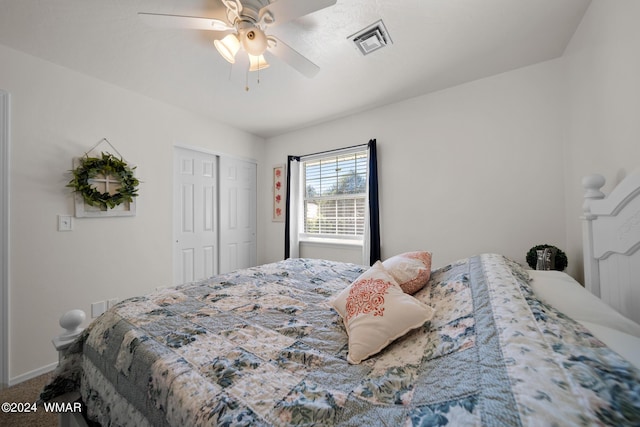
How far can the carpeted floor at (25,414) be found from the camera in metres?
1.44

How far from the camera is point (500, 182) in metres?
2.26

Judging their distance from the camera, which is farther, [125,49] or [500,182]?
[500,182]

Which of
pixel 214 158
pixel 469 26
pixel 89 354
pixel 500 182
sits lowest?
pixel 89 354

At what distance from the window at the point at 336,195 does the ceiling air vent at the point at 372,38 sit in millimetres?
1377

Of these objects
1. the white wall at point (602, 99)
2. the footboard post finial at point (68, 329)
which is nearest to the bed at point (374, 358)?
the footboard post finial at point (68, 329)

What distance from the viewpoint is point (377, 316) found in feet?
2.94

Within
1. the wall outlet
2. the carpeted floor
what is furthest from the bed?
the wall outlet

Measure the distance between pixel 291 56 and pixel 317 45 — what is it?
34 cm

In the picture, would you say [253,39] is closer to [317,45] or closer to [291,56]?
[291,56]

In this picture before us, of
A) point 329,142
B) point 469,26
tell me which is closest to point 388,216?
point 329,142

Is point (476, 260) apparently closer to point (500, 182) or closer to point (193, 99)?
point (500, 182)

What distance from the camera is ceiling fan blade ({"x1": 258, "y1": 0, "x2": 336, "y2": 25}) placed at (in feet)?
4.07

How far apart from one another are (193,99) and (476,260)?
3122 mm

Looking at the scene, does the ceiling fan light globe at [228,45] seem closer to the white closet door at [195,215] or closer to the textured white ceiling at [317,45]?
the textured white ceiling at [317,45]
